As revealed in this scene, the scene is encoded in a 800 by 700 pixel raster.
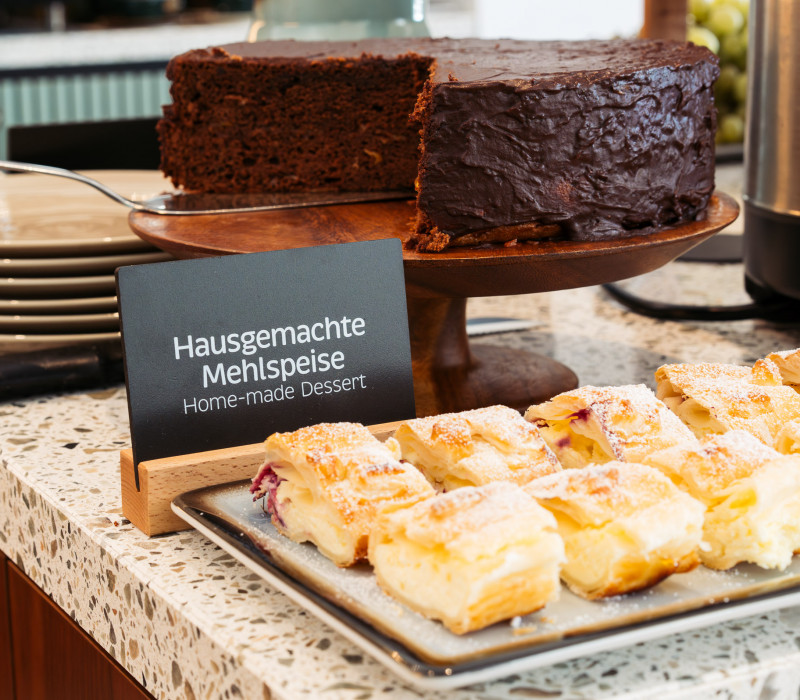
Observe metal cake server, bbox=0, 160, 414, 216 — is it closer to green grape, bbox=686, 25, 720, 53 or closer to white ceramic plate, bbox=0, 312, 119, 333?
white ceramic plate, bbox=0, 312, 119, 333

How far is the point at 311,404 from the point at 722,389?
0.36m

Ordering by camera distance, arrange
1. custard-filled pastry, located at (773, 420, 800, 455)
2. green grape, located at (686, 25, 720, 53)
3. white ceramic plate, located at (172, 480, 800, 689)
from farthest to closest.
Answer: green grape, located at (686, 25, 720, 53) < custard-filled pastry, located at (773, 420, 800, 455) < white ceramic plate, located at (172, 480, 800, 689)

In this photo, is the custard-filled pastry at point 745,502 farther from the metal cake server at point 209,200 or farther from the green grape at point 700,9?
the green grape at point 700,9

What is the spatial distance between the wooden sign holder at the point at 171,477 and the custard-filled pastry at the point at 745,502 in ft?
1.23

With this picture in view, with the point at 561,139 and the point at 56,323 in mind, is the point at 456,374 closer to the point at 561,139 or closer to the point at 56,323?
the point at 561,139

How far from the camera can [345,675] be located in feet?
2.23

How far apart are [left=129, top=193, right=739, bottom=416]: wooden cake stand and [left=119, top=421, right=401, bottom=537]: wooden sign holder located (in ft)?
0.85

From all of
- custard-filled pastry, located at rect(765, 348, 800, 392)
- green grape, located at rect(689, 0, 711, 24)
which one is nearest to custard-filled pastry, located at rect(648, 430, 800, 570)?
custard-filled pastry, located at rect(765, 348, 800, 392)

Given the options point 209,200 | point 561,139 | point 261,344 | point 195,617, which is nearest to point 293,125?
point 209,200

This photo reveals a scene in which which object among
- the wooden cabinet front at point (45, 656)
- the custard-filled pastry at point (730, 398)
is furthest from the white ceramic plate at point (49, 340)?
Result: the custard-filled pastry at point (730, 398)

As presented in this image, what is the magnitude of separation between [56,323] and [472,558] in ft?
2.82

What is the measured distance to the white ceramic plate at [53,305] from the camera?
4.34ft

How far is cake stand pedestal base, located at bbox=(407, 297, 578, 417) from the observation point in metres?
1.26

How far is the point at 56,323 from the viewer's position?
1322 mm
